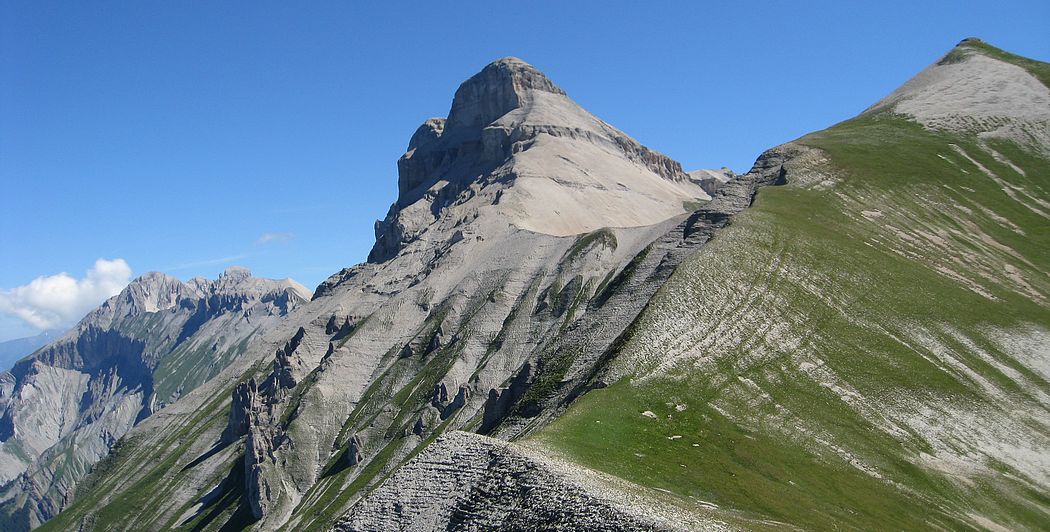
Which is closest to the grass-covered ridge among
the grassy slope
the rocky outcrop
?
the grassy slope

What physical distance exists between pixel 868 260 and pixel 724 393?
4370 cm

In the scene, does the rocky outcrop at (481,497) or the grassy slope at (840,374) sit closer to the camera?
the rocky outcrop at (481,497)

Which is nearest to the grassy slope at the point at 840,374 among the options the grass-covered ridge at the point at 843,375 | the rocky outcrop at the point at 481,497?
the grass-covered ridge at the point at 843,375

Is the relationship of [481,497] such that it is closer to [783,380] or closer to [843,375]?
[783,380]

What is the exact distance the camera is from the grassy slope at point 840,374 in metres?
57.5

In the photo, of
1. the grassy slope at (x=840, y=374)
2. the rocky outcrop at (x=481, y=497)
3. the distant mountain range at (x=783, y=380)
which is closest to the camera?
→ the rocky outcrop at (x=481, y=497)

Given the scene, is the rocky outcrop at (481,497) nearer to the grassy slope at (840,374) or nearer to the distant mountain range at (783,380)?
the distant mountain range at (783,380)

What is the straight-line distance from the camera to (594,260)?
610 feet

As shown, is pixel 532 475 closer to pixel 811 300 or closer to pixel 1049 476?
pixel 1049 476

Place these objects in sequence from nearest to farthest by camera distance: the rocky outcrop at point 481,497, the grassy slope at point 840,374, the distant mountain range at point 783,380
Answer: the rocky outcrop at point 481,497
the distant mountain range at point 783,380
the grassy slope at point 840,374

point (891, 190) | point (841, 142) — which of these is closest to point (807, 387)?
point (891, 190)

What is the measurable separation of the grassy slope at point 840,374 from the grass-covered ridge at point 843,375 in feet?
0.71

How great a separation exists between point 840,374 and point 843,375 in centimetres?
29

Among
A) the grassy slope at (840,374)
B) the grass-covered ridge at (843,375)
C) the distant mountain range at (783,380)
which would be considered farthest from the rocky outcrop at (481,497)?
the grass-covered ridge at (843,375)
